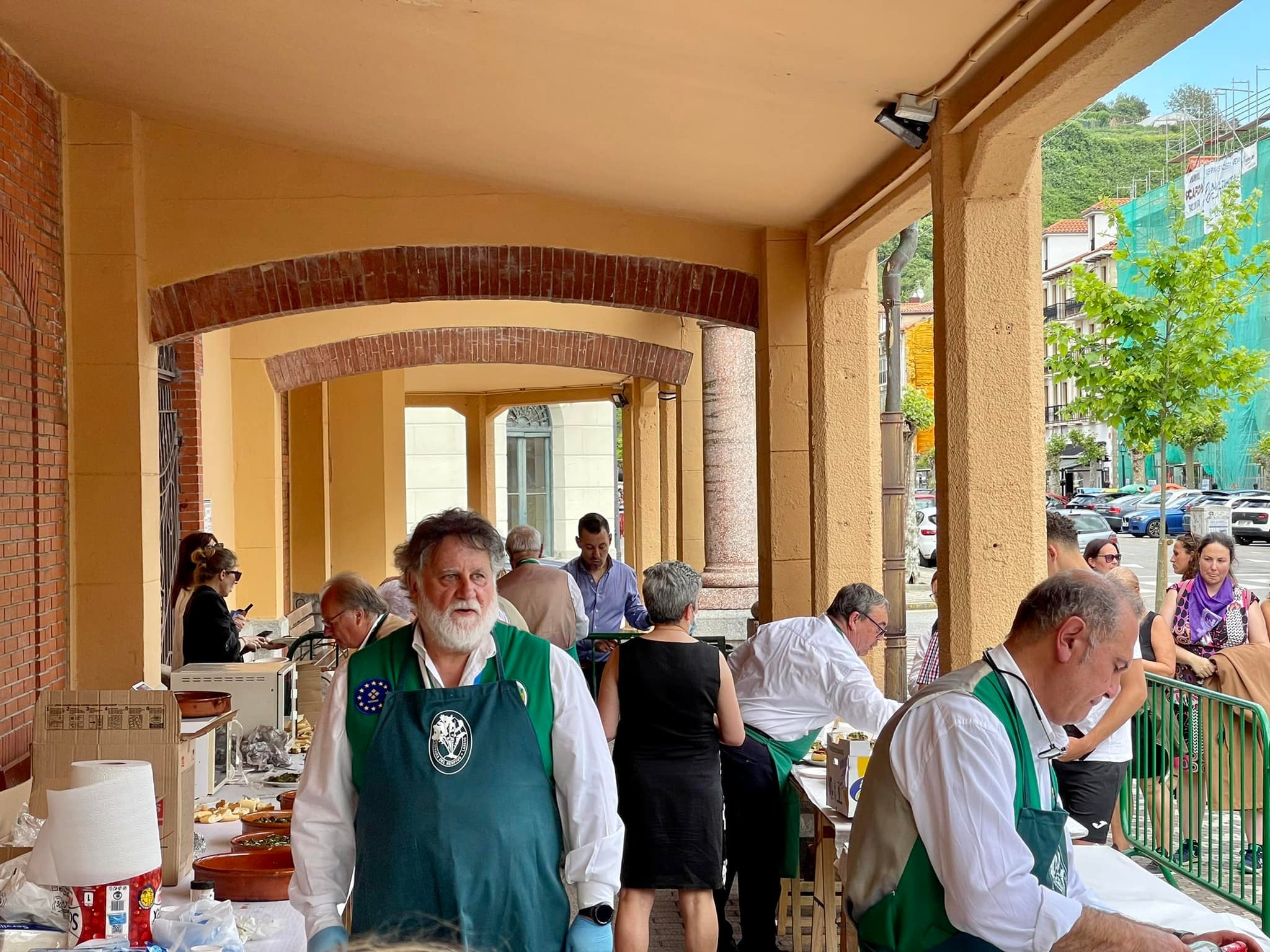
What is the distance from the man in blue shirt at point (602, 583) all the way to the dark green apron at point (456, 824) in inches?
229

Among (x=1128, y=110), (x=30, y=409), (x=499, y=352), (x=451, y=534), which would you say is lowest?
(x=451, y=534)

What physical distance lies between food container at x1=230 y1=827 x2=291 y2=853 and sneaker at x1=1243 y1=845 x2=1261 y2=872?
444 cm

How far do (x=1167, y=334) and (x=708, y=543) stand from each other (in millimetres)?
6638

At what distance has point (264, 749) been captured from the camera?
18.2 ft

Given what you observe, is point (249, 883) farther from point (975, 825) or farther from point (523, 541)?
point (523, 541)

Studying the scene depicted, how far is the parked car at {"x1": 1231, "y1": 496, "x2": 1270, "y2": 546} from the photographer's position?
103 ft

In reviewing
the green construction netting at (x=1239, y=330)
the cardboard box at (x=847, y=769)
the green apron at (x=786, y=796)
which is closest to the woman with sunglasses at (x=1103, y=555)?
the green apron at (x=786, y=796)

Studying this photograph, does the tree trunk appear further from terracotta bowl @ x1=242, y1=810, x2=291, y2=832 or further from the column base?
terracotta bowl @ x1=242, y1=810, x2=291, y2=832

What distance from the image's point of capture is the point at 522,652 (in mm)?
2922

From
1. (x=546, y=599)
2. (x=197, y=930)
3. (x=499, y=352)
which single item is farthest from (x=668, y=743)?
(x=499, y=352)

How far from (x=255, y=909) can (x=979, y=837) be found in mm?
1955

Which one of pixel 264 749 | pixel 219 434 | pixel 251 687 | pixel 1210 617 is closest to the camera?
pixel 264 749

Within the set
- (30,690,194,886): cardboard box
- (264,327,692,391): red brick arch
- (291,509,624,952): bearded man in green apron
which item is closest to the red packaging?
(291,509,624,952): bearded man in green apron

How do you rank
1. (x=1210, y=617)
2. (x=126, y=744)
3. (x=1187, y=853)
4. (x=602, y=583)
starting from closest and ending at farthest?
(x=126, y=744), (x=1187, y=853), (x=1210, y=617), (x=602, y=583)
